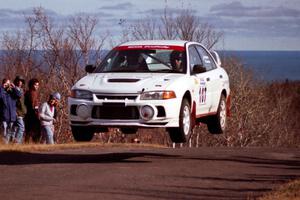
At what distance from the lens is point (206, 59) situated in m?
14.9

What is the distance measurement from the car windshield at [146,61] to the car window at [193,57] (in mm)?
203

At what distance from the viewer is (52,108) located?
57.3ft

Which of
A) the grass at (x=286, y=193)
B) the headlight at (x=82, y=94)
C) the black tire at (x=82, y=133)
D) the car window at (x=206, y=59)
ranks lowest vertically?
the grass at (x=286, y=193)

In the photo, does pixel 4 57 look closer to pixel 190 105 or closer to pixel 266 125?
pixel 266 125

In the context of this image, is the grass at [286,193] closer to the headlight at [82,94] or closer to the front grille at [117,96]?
the front grille at [117,96]

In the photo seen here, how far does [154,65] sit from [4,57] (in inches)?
1290

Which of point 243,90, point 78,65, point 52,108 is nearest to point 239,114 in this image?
point 243,90

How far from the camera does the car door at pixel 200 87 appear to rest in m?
13.5

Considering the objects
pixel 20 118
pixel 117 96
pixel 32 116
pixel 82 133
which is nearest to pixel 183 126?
pixel 117 96

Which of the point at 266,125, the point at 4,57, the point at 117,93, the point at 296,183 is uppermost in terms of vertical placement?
the point at 117,93

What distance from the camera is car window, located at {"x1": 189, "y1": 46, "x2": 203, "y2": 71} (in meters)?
13.7

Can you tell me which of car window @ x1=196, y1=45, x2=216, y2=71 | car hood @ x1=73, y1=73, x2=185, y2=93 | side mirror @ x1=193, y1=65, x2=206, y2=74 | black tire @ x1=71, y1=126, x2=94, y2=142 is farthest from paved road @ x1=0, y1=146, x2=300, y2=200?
car window @ x1=196, y1=45, x2=216, y2=71

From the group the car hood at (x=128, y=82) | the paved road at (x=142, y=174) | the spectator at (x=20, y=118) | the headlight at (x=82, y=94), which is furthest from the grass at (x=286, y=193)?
the spectator at (x=20, y=118)

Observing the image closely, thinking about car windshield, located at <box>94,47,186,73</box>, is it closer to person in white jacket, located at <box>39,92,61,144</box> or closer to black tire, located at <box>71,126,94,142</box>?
black tire, located at <box>71,126,94,142</box>
